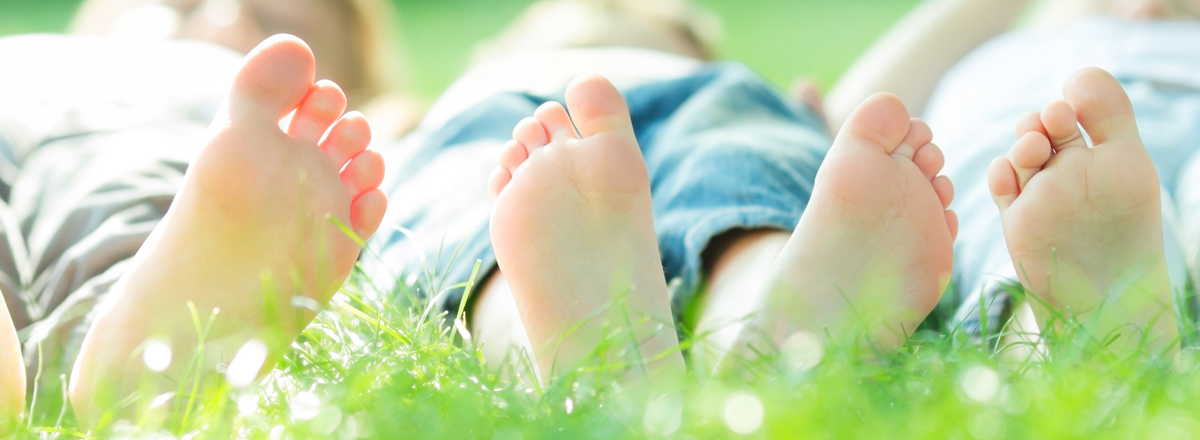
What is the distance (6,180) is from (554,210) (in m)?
0.67

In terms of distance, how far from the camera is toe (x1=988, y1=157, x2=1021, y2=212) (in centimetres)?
65

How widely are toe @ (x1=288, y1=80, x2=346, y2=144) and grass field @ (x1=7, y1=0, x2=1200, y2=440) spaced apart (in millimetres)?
137

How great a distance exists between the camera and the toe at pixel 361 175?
674mm

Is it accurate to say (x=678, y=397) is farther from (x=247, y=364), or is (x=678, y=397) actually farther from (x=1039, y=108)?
(x=1039, y=108)

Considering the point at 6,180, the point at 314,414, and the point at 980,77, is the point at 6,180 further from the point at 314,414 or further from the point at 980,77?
the point at 980,77

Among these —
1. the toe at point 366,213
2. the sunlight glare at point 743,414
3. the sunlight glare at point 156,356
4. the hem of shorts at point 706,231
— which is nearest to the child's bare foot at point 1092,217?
the hem of shorts at point 706,231

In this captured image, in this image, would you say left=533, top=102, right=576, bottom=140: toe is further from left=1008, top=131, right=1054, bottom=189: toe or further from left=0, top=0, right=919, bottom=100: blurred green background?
left=0, top=0, right=919, bottom=100: blurred green background

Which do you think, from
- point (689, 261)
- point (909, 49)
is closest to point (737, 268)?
point (689, 261)

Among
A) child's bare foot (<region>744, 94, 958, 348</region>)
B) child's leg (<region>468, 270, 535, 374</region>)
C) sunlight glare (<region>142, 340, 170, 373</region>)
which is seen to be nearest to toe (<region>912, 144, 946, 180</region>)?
child's bare foot (<region>744, 94, 958, 348</region>)

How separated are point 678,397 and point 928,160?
0.29 m

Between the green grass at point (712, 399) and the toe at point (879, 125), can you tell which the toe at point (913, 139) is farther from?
the green grass at point (712, 399)

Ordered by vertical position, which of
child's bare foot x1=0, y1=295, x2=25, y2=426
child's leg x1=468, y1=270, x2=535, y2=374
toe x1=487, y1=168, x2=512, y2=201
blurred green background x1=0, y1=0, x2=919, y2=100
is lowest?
blurred green background x1=0, y1=0, x2=919, y2=100

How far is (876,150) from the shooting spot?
63cm

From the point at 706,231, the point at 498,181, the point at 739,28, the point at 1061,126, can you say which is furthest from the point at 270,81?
the point at 739,28
